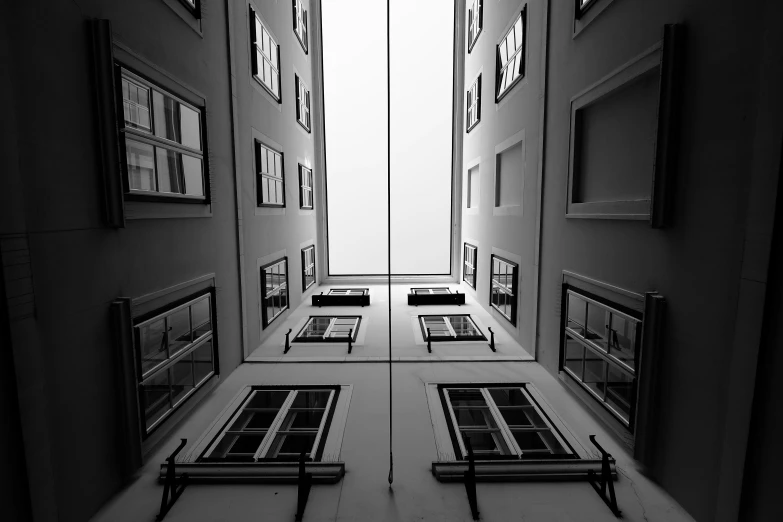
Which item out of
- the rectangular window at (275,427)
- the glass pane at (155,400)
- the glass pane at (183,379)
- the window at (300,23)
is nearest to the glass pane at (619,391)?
the rectangular window at (275,427)

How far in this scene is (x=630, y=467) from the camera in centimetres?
494

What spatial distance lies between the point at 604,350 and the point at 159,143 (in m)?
7.07

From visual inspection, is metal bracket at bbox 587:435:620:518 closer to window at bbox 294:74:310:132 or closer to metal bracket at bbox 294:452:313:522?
metal bracket at bbox 294:452:313:522

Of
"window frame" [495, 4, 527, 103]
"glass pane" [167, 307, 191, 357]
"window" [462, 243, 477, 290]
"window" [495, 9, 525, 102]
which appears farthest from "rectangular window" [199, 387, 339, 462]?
"window" [462, 243, 477, 290]

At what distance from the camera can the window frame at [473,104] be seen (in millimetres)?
13953

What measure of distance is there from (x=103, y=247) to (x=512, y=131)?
921cm

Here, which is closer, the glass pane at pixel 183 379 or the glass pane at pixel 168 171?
the glass pane at pixel 168 171

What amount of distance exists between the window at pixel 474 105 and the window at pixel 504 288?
5.49 m

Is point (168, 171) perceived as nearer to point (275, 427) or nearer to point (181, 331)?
point (181, 331)

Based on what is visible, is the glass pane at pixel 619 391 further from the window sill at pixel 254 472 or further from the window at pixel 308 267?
the window at pixel 308 267

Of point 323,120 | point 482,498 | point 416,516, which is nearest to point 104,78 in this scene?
point 416,516

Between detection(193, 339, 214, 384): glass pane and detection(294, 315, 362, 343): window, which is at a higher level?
detection(193, 339, 214, 384): glass pane

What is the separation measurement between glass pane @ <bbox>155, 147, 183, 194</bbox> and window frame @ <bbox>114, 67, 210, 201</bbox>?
0.12 feet

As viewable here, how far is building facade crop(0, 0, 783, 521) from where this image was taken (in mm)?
3516
